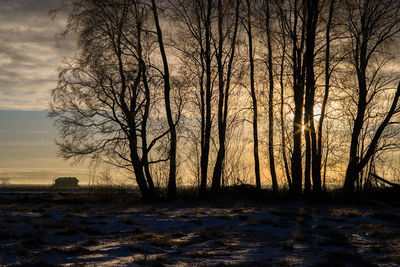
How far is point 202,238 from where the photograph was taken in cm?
891

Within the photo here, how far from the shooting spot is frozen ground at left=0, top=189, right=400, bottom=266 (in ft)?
22.8

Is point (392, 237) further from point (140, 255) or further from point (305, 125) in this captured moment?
point (305, 125)

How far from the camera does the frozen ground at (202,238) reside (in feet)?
22.8

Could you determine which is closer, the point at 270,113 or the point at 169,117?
the point at 169,117

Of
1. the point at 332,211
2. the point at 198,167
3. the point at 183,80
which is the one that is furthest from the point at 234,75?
the point at 332,211

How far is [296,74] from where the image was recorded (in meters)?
17.8

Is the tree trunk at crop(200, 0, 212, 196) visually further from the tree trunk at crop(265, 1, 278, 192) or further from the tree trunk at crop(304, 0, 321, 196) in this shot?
the tree trunk at crop(304, 0, 321, 196)

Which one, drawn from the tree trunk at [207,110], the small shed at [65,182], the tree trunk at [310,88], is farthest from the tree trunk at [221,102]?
the small shed at [65,182]

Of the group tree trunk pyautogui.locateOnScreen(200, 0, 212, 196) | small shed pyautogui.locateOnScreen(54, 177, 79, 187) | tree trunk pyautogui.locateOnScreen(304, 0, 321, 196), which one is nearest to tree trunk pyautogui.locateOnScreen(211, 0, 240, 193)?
tree trunk pyautogui.locateOnScreen(200, 0, 212, 196)

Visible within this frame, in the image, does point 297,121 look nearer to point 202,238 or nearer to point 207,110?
point 207,110

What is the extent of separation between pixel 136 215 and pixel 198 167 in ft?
24.8

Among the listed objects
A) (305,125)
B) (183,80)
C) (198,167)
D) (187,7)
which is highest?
(187,7)

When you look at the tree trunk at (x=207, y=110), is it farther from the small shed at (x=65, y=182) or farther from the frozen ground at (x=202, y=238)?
the small shed at (x=65, y=182)

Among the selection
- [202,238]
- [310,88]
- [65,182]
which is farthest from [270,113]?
[65,182]
